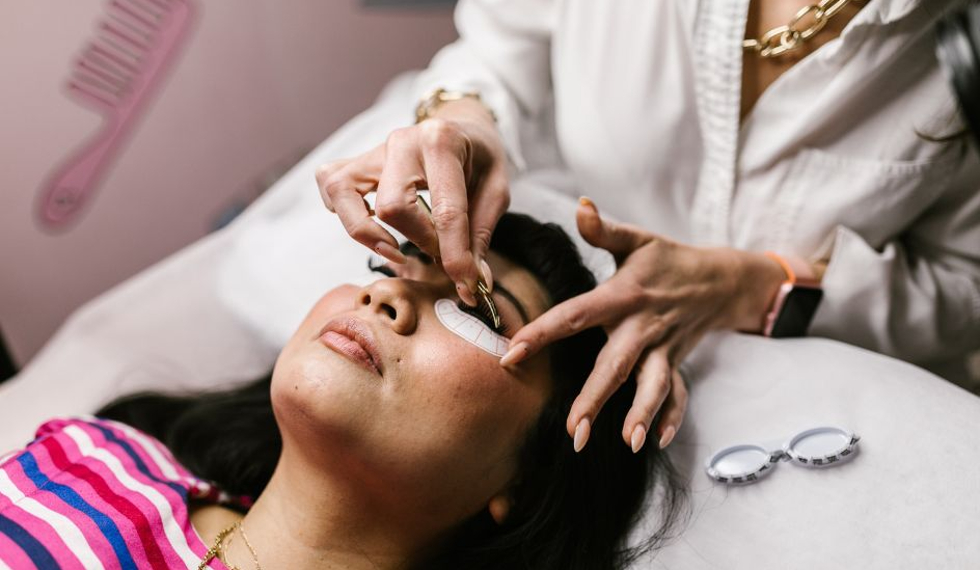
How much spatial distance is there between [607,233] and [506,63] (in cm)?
51

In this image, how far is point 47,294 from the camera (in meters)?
2.02

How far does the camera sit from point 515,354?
3.01 feet

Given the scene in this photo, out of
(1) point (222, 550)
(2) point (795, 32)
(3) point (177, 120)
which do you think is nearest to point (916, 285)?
(2) point (795, 32)

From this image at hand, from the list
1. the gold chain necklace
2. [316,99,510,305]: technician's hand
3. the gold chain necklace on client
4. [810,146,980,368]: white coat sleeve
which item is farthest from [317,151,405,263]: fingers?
[810,146,980,368]: white coat sleeve

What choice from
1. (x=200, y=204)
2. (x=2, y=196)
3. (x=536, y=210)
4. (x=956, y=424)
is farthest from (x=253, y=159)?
(x=956, y=424)

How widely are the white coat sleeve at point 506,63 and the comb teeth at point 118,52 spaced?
0.94 meters

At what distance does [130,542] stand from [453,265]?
54 centimetres

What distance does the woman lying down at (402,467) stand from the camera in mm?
908

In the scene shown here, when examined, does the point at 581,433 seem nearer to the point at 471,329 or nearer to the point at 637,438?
the point at 637,438

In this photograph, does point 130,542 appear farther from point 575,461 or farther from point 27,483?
point 575,461

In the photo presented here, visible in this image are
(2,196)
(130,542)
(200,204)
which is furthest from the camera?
(200,204)

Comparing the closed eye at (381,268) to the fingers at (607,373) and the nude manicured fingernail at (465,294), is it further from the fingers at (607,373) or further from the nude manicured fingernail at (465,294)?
the fingers at (607,373)

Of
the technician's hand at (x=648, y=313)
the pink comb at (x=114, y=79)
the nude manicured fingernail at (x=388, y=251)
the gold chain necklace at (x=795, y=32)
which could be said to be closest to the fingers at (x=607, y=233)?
the technician's hand at (x=648, y=313)

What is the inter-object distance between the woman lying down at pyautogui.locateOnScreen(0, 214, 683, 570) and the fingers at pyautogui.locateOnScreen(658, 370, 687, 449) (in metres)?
0.06
